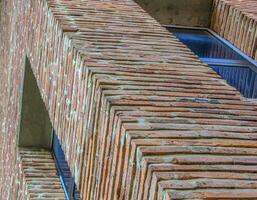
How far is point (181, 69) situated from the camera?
3.09 m

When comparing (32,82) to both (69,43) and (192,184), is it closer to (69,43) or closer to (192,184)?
(69,43)

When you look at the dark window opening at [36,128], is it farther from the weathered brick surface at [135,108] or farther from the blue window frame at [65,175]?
the weathered brick surface at [135,108]

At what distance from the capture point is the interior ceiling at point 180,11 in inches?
251

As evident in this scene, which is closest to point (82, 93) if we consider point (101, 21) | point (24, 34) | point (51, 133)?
point (101, 21)

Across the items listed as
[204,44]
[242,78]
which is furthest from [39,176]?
[204,44]

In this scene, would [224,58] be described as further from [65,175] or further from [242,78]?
[65,175]

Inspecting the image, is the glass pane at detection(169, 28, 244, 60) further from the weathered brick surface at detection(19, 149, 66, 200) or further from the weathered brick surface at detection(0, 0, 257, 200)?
the weathered brick surface at detection(19, 149, 66, 200)

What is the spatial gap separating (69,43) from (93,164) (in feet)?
2.53

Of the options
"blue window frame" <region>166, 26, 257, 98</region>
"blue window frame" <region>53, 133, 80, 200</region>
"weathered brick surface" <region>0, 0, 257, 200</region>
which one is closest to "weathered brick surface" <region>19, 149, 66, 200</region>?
"blue window frame" <region>53, 133, 80, 200</region>

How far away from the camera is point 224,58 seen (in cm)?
542

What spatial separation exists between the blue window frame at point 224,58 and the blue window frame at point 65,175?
1.46 meters

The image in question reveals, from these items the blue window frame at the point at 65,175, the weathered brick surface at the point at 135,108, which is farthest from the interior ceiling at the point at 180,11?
the weathered brick surface at the point at 135,108

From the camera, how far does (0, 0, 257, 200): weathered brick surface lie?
2.06m

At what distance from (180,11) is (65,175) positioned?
2.45 meters
